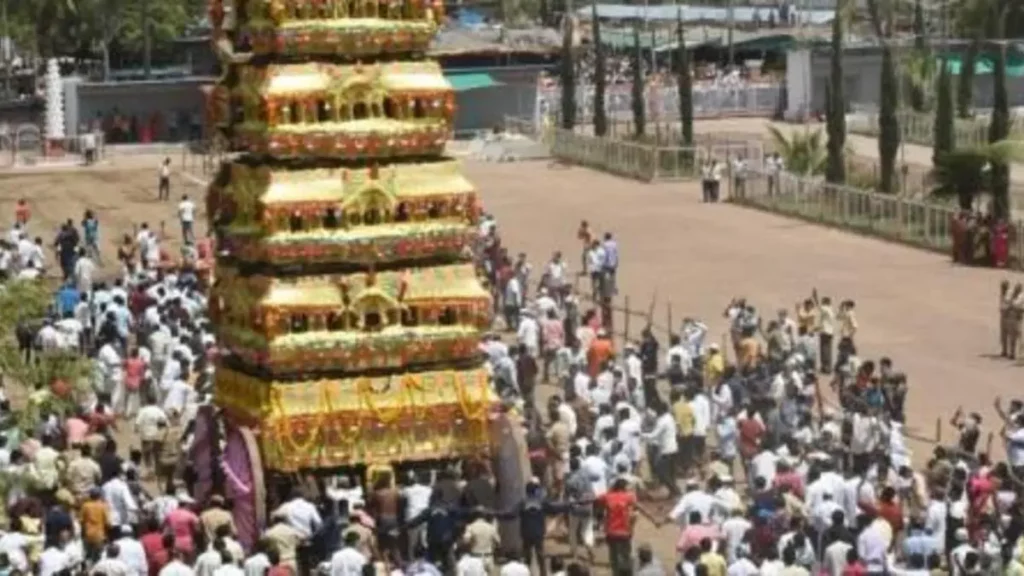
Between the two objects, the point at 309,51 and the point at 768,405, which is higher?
the point at 309,51

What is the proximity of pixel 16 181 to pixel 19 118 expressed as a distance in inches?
662

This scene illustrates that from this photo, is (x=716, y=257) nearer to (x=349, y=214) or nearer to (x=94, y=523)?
(x=349, y=214)

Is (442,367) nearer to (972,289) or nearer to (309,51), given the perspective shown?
(309,51)

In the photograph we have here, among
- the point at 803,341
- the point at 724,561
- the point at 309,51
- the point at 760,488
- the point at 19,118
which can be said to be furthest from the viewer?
the point at 19,118

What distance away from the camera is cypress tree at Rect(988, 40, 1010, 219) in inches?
2007

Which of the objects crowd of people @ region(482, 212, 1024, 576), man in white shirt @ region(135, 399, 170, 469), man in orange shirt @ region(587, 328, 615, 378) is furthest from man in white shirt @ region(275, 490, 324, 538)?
man in orange shirt @ region(587, 328, 615, 378)

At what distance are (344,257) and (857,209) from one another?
30689mm

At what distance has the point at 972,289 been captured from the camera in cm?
4688

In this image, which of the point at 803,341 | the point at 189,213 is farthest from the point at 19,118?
the point at 803,341

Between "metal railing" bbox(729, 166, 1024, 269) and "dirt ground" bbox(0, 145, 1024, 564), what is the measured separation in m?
0.54

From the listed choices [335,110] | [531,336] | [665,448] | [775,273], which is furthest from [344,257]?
[775,273]

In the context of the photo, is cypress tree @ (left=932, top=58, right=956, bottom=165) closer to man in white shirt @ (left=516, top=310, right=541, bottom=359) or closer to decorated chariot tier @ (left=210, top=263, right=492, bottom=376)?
man in white shirt @ (left=516, top=310, right=541, bottom=359)

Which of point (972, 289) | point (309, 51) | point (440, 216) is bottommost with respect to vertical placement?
point (972, 289)

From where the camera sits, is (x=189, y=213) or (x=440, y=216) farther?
(x=189, y=213)
